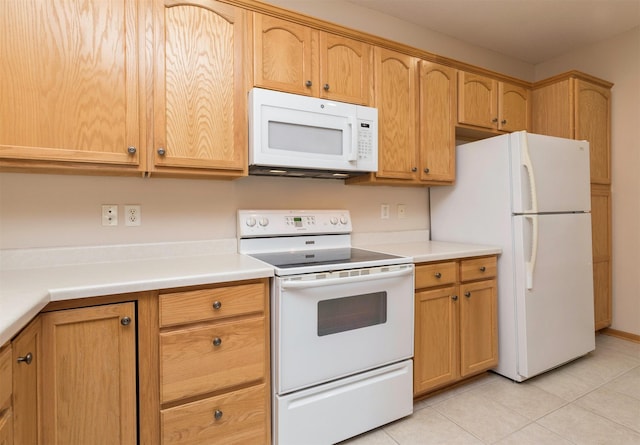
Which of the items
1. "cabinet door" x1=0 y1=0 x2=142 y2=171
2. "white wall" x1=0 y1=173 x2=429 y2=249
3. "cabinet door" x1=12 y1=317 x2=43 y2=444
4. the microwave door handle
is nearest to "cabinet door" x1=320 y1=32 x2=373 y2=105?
the microwave door handle

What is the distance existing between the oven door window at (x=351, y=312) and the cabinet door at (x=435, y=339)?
29cm

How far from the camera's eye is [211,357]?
1.39 meters

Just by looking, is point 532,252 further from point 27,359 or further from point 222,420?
point 27,359

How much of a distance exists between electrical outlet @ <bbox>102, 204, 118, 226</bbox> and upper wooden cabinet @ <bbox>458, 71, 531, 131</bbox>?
2254 millimetres

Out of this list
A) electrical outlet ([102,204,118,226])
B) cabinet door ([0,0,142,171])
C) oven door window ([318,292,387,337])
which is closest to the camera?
cabinet door ([0,0,142,171])

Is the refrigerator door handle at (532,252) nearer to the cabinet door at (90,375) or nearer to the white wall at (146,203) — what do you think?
the white wall at (146,203)

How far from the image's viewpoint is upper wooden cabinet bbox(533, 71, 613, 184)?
8.90ft

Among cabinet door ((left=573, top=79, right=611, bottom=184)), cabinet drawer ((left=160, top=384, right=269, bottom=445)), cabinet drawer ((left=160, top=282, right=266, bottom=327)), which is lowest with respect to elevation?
cabinet drawer ((left=160, top=384, right=269, bottom=445))

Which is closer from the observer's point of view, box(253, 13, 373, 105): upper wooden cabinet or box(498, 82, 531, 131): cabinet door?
box(253, 13, 373, 105): upper wooden cabinet

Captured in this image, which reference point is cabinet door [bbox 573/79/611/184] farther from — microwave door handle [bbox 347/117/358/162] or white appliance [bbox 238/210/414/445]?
white appliance [bbox 238/210/414/445]

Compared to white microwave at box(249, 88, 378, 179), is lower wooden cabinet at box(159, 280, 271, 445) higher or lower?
lower

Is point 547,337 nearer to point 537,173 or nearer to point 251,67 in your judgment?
point 537,173

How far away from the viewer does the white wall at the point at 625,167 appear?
2846 mm

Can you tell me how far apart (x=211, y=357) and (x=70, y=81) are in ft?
4.08
